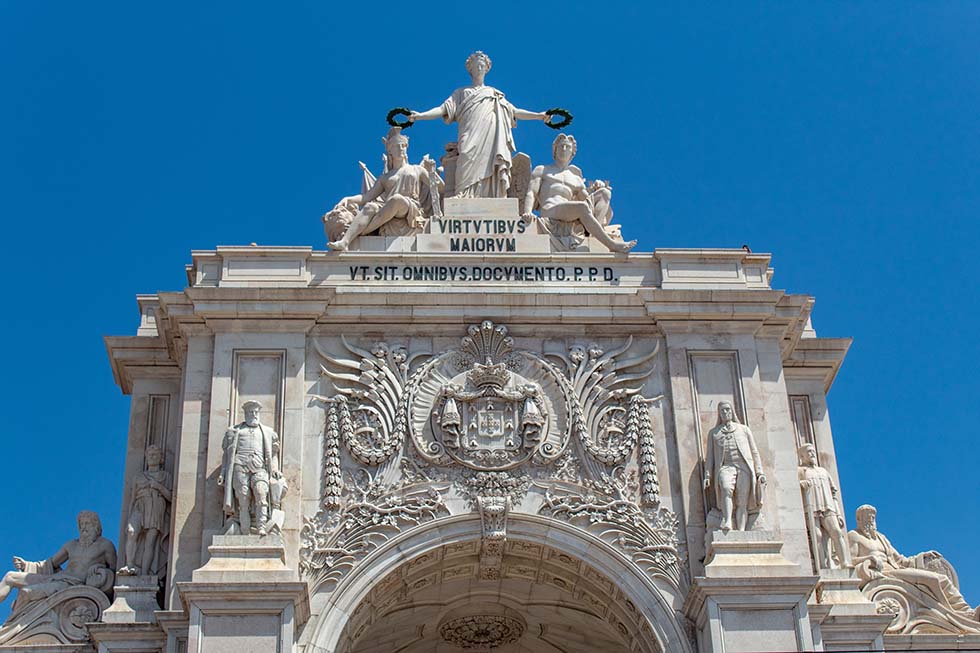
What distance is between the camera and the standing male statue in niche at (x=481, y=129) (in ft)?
87.7

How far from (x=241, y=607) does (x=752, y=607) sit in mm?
6846

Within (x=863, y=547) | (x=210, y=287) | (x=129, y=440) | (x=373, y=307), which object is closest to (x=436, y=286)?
(x=373, y=307)

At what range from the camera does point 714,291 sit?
24.5 m

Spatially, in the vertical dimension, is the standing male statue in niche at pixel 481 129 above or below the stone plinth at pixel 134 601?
above

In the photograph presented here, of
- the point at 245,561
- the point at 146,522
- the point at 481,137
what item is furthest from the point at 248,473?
the point at 481,137

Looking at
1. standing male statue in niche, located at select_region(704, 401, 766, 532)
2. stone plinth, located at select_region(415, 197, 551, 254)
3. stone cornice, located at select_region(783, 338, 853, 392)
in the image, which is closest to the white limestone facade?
standing male statue in niche, located at select_region(704, 401, 766, 532)

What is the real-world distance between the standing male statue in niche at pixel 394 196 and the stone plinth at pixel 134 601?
592cm

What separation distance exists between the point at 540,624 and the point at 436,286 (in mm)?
5971

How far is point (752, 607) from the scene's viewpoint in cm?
2167

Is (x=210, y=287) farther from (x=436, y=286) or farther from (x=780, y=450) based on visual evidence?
(x=780, y=450)

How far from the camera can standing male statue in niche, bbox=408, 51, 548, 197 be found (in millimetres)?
26719

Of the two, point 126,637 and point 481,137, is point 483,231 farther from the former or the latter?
point 126,637

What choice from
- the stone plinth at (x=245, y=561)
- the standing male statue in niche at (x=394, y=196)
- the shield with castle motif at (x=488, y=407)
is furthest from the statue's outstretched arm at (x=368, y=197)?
the stone plinth at (x=245, y=561)

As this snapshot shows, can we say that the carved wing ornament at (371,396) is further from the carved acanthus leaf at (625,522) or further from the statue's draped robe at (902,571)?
the statue's draped robe at (902,571)
